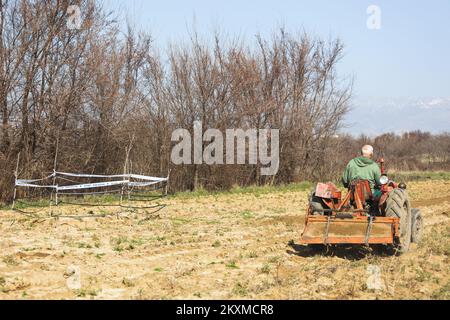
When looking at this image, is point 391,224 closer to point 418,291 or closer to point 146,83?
point 418,291

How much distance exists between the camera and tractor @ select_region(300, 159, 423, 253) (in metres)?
8.30

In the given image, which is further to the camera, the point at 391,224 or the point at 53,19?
the point at 53,19

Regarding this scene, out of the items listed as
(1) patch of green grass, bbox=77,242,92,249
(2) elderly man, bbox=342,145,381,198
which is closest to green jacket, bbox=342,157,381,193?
(2) elderly man, bbox=342,145,381,198

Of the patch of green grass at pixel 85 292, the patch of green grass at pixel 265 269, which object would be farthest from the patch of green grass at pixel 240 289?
the patch of green grass at pixel 85 292

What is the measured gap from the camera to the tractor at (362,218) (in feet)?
27.2

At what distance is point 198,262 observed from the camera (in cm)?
838

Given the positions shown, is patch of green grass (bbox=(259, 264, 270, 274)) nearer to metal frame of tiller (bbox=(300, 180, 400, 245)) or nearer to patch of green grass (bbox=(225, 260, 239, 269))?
patch of green grass (bbox=(225, 260, 239, 269))

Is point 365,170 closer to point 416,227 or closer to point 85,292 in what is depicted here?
point 416,227

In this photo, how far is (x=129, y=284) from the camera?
22.9 ft

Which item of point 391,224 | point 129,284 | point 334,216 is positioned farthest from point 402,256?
point 129,284

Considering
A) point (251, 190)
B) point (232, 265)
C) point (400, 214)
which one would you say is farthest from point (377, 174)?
point (251, 190)

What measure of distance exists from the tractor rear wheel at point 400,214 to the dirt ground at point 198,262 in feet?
0.82

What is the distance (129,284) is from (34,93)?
40.1ft

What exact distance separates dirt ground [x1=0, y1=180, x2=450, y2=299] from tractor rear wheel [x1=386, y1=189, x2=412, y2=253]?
25cm
